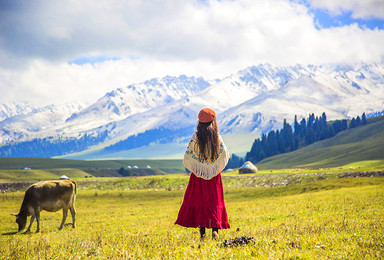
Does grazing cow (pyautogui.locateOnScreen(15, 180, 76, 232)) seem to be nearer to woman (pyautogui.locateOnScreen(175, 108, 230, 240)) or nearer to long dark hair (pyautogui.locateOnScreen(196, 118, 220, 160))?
woman (pyautogui.locateOnScreen(175, 108, 230, 240))

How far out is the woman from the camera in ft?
45.0

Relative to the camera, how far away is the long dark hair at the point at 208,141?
14094mm

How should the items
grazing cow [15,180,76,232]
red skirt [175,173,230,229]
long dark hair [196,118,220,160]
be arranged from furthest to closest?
grazing cow [15,180,76,232], long dark hair [196,118,220,160], red skirt [175,173,230,229]

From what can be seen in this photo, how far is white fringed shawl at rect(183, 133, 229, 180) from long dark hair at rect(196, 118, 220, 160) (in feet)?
0.56

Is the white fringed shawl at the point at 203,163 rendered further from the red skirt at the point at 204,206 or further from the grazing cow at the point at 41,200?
the grazing cow at the point at 41,200

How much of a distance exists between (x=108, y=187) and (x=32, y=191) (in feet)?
192

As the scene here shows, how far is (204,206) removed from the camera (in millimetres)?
13711

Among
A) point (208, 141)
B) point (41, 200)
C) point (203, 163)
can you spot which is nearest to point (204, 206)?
point (203, 163)

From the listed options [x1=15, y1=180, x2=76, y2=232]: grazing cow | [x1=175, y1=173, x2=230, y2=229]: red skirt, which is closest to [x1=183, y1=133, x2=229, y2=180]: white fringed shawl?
[x1=175, y1=173, x2=230, y2=229]: red skirt

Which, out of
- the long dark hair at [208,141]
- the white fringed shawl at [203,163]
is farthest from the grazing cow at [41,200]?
the long dark hair at [208,141]

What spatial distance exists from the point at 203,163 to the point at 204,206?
1.68m

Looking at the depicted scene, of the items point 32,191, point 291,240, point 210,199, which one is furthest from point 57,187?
point 291,240

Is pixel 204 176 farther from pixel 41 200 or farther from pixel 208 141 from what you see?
pixel 41 200

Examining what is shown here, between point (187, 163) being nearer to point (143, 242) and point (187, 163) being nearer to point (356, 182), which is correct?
point (143, 242)
